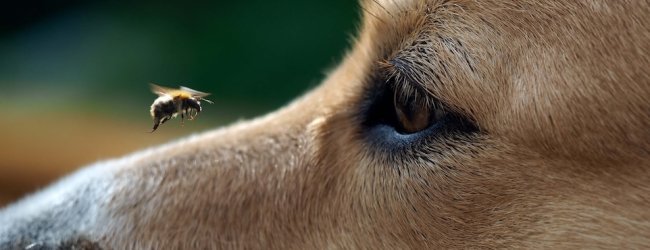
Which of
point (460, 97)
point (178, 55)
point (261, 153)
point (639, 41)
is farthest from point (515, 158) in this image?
point (178, 55)

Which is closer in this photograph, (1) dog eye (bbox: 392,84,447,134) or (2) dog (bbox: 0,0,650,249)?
(2) dog (bbox: 0,0,650,249)

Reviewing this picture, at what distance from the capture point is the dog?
63.1 inches

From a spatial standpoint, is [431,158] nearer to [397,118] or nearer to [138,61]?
[397,118]

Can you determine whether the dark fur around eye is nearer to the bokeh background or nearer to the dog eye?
the dog eye

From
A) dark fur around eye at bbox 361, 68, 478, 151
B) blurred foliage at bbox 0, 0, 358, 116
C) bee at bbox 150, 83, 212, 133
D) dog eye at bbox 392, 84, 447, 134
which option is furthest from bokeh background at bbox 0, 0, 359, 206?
dog eye at bbox 392, 84, 447, 134

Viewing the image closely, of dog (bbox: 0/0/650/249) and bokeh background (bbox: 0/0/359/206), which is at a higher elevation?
bokeh background (bbox: 0/0/359/206)

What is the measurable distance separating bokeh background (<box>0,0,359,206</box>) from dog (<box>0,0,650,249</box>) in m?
3.02

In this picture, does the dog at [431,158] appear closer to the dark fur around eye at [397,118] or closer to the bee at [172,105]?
the dark fur around eye at [397,118]

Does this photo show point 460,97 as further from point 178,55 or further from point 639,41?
point 178,55

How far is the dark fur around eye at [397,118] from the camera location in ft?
5.84

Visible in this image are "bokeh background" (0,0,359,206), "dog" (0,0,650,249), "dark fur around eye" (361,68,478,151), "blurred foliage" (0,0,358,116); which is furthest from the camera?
"blurred foliage" (0,0,358,116)

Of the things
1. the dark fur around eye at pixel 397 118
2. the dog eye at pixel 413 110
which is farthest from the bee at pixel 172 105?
the dog eye at pixel 413 110

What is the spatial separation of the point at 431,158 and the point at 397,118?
17cm

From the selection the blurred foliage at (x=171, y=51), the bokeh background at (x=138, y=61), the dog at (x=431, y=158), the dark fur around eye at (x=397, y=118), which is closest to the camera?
the dog at (x=431, y=158)
